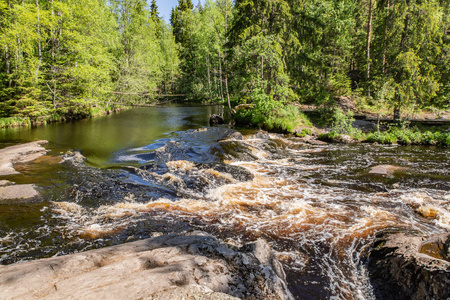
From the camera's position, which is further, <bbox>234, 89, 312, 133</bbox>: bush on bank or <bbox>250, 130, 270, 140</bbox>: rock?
<bbox>234, 89, 312, 133</bbox>: bush on bank

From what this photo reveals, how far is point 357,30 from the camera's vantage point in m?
27.5

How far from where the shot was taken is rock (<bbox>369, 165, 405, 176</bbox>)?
9795 millimetres

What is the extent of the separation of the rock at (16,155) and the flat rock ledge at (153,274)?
7.95 metres

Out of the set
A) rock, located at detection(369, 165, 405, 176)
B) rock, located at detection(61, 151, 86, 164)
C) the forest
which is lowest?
rock, located at detection(369, 165, 405, 176)

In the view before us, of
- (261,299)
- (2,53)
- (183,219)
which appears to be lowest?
(183,219)

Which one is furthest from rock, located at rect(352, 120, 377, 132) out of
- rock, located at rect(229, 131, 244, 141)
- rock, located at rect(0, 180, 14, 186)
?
rock, located at rect(0, 180, 14, 186)

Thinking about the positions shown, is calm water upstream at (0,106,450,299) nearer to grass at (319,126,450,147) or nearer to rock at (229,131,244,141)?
grass at (319,126,450,147)

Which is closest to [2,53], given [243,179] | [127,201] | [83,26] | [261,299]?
[83,26]

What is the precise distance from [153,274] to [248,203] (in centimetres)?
478

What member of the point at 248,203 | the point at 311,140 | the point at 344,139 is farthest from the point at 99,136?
the point at 344,139

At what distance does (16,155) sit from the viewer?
10.7 metres

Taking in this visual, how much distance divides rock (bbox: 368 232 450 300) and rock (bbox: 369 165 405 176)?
5591mm

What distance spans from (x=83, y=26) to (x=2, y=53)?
7.10 m

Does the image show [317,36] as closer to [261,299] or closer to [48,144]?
[48,144]
